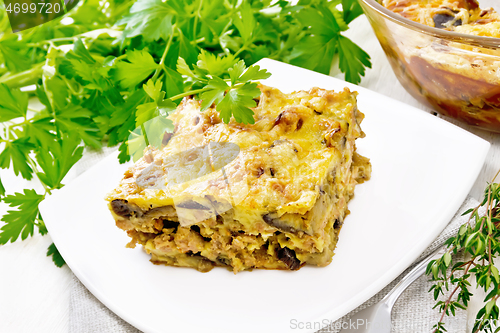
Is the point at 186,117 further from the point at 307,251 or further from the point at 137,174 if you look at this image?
the point at 307,251

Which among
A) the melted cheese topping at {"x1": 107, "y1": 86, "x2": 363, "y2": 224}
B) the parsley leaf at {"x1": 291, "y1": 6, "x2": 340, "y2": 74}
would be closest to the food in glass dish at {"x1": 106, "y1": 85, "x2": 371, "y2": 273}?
the melted cheese topping at {"x1": 107, "y1": 86, "x2": 363, "y2": 224}

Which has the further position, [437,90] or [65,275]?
[437,90]

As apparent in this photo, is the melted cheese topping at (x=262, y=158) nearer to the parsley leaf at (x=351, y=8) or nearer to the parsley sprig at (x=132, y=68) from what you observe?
the parsley sprig at (x=132, y=68)

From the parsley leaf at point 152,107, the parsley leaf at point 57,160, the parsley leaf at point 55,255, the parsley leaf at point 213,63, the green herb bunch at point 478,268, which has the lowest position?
A: the parsley leaf at point 55,255

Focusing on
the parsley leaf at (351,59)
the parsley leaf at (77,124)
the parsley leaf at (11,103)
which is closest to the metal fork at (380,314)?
the parsley leaf at (351,59)

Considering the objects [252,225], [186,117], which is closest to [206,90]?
[186,117]

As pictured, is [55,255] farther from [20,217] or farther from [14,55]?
[14,55]

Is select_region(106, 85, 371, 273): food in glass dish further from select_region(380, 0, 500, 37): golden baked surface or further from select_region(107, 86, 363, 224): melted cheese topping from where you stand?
select_region(380, 0, 500, 37): golden baked surface
